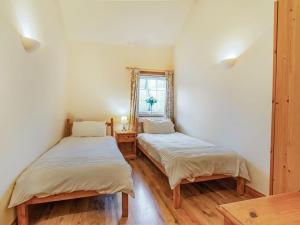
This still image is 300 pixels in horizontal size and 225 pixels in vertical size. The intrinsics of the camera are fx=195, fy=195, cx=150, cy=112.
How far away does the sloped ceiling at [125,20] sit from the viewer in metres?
Result: 3.39

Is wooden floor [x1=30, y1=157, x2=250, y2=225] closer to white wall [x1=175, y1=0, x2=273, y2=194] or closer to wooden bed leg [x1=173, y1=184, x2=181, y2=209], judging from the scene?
wooden bed leg [x1=173, y1=184, x2=181, y2=209]

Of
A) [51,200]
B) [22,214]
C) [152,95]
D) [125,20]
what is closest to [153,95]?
[152,95]

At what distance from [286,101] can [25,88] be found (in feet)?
7.25

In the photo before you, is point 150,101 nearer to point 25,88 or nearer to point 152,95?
point 152,95

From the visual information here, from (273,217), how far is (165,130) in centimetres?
332

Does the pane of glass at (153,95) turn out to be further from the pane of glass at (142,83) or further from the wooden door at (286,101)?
the wooden door at (286,101)

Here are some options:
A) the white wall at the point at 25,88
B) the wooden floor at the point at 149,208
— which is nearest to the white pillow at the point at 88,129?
→ the white wall at the point at 25,88

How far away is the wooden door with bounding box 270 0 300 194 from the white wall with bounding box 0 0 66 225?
1.95 metres

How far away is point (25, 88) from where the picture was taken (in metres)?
1.97

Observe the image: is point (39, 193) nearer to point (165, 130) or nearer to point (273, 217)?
point (273, 217)

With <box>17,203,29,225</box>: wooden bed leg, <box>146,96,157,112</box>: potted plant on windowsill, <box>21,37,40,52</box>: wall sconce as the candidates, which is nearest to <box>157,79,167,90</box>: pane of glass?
<box>146,96,157,112</box>: potted plant on windowsill

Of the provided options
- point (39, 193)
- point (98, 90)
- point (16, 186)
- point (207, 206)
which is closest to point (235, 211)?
point (207, 206)

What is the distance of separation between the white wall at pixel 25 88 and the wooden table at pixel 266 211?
1.69 metres

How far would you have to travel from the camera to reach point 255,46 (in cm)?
235
